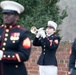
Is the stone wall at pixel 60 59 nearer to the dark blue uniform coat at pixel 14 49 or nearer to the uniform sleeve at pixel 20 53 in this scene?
the dark blue uniform coat at pixel 14 49

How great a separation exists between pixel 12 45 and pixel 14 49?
0.06 metres

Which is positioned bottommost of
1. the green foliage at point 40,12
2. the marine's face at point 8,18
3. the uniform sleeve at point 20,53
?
the uniform sleeve at point 20,53

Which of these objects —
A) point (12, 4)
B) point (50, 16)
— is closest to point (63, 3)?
point (50, 16)

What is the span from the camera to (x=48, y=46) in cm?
905

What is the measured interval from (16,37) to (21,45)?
0.13m

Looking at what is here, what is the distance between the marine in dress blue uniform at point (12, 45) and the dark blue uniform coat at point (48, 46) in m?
3.55

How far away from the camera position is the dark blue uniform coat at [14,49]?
523 centimetres

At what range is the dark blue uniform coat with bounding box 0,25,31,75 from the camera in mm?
5234

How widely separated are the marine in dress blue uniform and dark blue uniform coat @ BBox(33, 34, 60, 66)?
355 cm

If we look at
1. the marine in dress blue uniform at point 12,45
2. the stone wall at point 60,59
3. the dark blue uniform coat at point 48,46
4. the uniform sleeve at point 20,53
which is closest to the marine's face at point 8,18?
the marine in dress blue uniform at point 12,45

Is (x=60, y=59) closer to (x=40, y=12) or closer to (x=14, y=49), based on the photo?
(x=40, y=12)

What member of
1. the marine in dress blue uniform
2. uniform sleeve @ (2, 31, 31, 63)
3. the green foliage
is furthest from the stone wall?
uniform sleeve @ (2, 31, 31, 63)

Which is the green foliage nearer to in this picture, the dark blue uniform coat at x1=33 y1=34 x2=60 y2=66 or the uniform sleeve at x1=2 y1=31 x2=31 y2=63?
the dark blue uniform coat at x1=33 y1=34 x2=60 y2=66

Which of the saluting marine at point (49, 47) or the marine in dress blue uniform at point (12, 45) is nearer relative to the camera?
the marine in dress blue uniform at point (12, 45)
